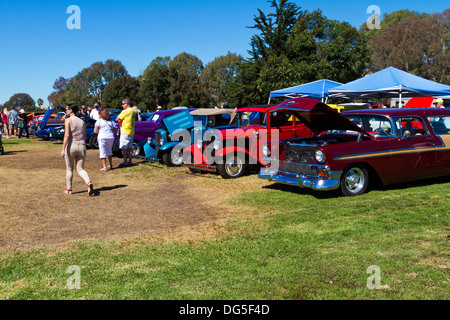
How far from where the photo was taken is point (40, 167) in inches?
507

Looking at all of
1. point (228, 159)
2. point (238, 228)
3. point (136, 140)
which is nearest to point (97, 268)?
point (238, 228)

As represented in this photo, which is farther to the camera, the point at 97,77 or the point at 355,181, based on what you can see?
the point at 97,77

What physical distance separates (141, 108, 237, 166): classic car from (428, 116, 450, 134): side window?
5111 mm

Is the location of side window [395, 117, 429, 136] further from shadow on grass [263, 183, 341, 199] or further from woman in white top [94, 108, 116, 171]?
woman in white top [94, 108, 116, 171]

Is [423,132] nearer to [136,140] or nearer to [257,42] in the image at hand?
[136,140]

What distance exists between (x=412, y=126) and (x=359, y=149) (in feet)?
5.39

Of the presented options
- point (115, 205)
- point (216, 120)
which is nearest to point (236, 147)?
point (216, 120)

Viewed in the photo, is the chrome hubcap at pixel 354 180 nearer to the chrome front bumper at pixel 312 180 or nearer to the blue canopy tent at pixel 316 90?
the chrome front bumper at pixel 312 180

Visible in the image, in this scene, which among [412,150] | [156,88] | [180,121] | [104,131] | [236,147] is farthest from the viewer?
[156,88]

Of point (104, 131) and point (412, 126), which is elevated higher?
point (412, 126)

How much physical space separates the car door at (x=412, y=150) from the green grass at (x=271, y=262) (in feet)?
5.06

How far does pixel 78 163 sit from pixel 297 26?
36.6 meters

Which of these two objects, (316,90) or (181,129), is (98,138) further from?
(316,90)

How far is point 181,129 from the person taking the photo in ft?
40.9
